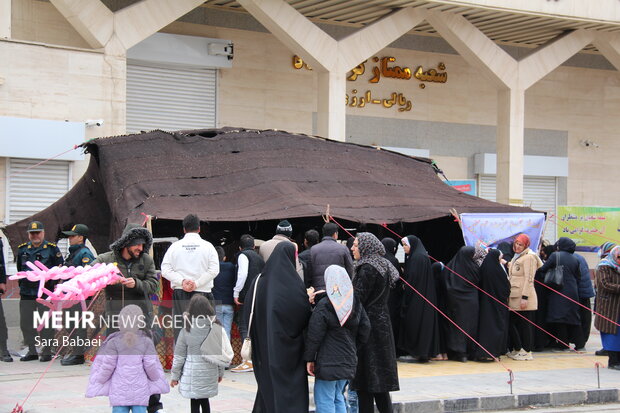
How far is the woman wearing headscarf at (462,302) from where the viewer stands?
43.4 ft

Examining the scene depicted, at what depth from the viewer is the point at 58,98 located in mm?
18250

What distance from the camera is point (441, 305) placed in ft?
44.4

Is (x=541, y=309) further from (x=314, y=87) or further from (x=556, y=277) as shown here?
(x=314, y=87)

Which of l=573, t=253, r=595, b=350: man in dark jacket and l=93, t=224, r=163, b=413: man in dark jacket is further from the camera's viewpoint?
l=573, t=253, r=595, b=350: man in dark jacket

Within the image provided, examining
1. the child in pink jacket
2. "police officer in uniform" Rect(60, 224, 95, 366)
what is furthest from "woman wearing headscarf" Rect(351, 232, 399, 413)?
"police officer in uniform" Rect(60, 224, 95, 366)

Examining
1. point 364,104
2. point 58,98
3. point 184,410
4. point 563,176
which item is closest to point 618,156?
point 563,176

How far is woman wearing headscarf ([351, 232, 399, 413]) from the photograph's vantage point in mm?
8016

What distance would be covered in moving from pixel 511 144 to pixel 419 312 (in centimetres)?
1214

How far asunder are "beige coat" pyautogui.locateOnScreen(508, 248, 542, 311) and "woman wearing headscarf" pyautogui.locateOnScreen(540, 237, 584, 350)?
954mm

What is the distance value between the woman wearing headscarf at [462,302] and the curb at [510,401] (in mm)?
2778

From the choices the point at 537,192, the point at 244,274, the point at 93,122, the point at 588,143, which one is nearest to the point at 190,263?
the point at 244,274

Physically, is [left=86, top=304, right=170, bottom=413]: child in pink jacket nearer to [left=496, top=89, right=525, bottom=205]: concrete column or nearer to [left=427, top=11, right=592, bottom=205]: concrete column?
[left=427, top=11, right=592, bottom=205]: concrete column

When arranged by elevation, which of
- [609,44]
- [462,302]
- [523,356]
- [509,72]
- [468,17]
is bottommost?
[523,356]

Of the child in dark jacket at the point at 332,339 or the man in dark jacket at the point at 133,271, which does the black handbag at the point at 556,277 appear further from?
the child in dark jacket at the point at 332,339
